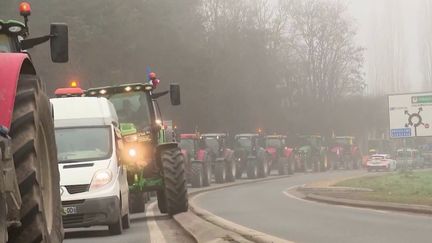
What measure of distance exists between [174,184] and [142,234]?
12.5 ft

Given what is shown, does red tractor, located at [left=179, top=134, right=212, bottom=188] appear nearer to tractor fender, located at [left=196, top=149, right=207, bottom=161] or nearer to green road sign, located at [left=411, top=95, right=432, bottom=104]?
tractor fender, located at [left=196, top=149, right=207, bottom=161]

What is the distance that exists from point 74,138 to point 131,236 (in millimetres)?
2489

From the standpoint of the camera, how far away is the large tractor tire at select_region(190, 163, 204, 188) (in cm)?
3691

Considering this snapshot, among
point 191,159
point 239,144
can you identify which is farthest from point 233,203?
point 239,144

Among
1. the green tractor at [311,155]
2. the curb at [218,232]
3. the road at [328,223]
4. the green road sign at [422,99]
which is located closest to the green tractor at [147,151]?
the road at [328,223]

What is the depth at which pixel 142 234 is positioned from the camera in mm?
13477

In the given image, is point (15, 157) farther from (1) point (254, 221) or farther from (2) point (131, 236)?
(1) point (254, 221)

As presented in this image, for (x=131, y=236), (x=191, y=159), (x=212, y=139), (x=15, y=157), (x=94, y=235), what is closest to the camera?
(x=15, y=157)

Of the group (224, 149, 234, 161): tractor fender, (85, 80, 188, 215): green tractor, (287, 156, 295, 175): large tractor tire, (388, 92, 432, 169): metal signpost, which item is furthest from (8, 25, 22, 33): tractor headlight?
(287, 156, 295, 175): large tractor tire

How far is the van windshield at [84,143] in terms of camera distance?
14.4 metres

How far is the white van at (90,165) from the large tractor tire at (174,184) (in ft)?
5.94

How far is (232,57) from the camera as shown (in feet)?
213

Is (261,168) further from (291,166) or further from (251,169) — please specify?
(291,166)

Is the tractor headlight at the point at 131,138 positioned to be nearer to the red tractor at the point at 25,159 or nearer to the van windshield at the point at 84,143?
the van windshield at the point at 84,143
